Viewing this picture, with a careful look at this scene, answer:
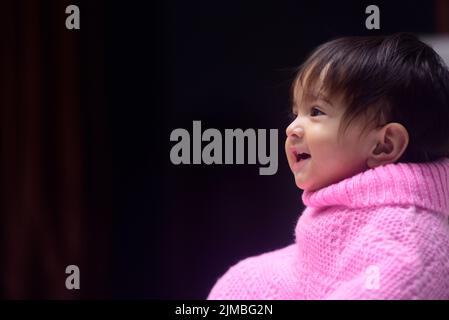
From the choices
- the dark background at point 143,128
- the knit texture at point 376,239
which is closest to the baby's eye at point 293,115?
the dark background at point 143,128

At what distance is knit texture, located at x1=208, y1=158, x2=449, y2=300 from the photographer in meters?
0.65

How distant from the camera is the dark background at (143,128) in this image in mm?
828

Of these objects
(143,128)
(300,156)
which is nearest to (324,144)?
(300,156)

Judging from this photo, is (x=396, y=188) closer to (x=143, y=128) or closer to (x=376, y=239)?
(x=376, y=239)

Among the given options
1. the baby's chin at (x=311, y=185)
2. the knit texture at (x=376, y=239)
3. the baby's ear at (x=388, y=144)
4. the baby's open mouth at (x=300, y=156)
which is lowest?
the knit texture at (x=376, y=239)

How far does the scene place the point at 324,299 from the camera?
70cm

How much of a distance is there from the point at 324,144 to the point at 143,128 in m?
0.27

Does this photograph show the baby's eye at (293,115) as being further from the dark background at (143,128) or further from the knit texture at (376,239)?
the knit texture at (376,239)

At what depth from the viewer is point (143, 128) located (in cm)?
83

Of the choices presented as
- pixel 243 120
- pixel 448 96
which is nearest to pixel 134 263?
pixel 243 120

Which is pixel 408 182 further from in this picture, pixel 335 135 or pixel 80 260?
pixel 80 260

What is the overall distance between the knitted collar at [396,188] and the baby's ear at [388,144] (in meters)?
0.02

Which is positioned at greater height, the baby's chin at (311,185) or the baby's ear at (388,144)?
the baby's ear at (388,144)
